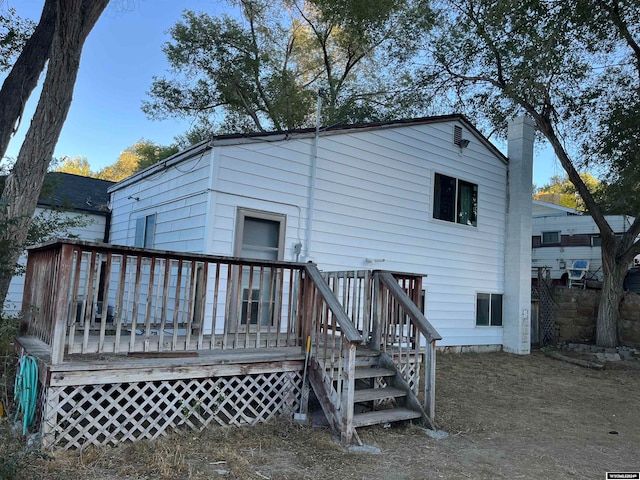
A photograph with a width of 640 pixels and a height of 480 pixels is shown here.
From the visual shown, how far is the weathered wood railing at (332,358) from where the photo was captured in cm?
413

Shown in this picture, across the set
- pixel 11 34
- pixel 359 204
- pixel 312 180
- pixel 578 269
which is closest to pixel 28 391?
pixel 312 180

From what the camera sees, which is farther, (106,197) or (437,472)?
(106,197)

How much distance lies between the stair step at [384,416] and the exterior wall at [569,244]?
1677cm

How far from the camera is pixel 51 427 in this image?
3379 mm

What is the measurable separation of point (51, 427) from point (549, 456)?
4203 mm

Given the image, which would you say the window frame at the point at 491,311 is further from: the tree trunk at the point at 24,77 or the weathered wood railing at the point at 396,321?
the tree trunk at the point at 24,77

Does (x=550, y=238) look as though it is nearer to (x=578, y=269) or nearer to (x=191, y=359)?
(x=578, y=269)

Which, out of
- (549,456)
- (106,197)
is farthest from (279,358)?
(106,197)

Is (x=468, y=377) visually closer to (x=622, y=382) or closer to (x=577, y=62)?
(x=622, y=382)

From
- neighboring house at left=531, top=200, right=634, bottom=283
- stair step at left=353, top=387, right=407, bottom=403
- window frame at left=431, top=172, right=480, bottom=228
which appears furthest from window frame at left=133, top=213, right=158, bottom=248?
neighboring house at left=531, top=200, right=634, bottom=283

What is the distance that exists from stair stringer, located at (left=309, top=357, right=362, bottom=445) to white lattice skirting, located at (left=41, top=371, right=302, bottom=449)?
20cm

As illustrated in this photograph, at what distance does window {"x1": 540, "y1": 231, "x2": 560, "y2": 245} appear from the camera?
2069 cm

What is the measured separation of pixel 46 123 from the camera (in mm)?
5402

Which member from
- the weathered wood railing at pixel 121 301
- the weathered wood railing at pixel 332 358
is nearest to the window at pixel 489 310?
the weathered wood railing at pixel 332 358
